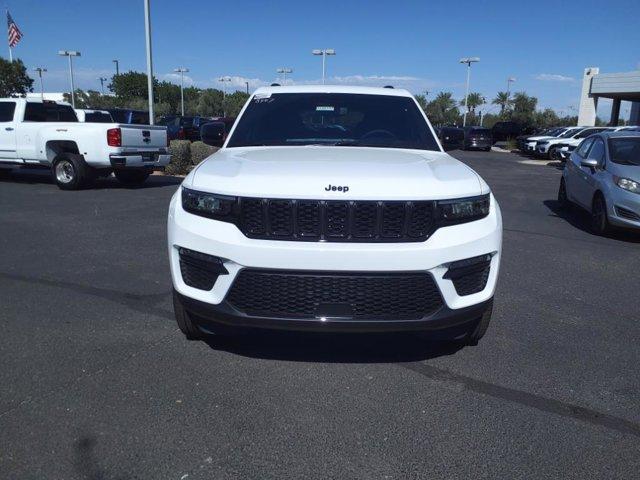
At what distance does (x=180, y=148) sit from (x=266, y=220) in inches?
556

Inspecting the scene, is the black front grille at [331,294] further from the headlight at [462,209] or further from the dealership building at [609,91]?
the dealership building at [609,91]

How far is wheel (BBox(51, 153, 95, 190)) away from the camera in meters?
12.2

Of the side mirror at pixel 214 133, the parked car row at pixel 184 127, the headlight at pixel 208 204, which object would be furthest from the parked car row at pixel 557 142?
the headlight at pixel 208 204

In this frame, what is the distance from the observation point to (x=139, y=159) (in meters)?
12.6

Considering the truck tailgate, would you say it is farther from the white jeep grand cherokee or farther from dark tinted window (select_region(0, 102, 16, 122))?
the white jeep grand cherokee

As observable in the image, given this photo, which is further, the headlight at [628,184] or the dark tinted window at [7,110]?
the dark tinted window at [7,110]

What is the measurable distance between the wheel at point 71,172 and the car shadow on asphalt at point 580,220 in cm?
980

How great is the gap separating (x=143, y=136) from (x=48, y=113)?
2806mm

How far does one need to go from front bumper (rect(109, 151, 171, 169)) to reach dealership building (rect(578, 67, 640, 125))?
34.7m

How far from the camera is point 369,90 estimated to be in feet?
17.2

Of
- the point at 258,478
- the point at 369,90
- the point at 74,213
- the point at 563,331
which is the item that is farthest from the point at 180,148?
the point at 258,478

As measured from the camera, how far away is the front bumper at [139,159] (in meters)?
12.2

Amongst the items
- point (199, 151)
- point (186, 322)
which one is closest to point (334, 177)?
point (186, 322)

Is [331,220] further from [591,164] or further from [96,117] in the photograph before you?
[96,117]
